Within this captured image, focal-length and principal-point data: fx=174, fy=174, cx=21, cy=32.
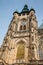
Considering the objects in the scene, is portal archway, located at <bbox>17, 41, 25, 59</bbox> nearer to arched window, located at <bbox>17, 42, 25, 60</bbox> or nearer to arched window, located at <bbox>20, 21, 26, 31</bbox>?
arched window, located at <bbox>17, 42, 25, 60</bbox>

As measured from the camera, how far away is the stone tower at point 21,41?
2291 centimetres

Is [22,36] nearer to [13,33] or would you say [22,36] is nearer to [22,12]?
[13,33]

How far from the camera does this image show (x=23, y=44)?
82.3 ft

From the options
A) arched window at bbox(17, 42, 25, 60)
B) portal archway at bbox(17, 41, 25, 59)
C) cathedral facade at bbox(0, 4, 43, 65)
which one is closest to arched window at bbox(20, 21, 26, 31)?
cathedral facade at bbox(0, 4, 43, 65)

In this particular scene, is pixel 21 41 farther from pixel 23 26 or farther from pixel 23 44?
pixel 23 26

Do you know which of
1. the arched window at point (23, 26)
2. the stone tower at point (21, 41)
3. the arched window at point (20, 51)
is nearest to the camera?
the stone tower at point (21, 41)

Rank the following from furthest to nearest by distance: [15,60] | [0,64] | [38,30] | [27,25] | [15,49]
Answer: [27,25], [38,30], [15,49], [15,60], [0,64]

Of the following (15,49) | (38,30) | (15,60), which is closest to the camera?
(15,60)

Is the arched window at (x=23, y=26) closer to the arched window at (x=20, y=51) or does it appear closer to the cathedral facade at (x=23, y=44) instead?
the cathedral facade at (x=23, y=44)

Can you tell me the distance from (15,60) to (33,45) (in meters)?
3.12

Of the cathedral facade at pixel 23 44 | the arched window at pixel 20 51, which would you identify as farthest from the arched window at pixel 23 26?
the arched window at pixel 20 51

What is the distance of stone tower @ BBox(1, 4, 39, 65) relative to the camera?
22906 mm

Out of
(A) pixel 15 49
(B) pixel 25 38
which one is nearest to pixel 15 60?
(A) pixel 15 49

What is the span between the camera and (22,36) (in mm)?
26000
